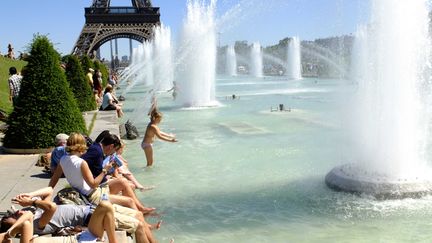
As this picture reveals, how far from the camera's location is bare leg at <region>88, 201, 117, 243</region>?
4.72m

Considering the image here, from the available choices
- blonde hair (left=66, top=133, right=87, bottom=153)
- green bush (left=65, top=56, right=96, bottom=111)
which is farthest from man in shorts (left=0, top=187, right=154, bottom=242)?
green bush (left=65, top=56, right=96, bottom=111)

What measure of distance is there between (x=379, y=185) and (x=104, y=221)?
414 centimetres

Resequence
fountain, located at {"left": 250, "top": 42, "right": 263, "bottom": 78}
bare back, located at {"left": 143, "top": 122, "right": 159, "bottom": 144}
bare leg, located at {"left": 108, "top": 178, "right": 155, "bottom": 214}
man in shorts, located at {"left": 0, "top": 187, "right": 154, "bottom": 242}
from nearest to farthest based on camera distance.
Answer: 1. man in shorts, located at {"left": 0, "top": 187, "right": 154, "bottom": 242}
2. bare leg, located at {"left": 108, "top": 178, "right": 155, "bottom": 214}
3. bare back, located at {"left": 143, "top": 122, "right": 159, "bottom": 144}
4. fountain, located at {"left": 250, "top": 42, "right": 263, "bottom": 78}

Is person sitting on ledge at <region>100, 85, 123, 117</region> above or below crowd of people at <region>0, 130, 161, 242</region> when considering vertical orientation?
above

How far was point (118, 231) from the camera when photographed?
5168 mm

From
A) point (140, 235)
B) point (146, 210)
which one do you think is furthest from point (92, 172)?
point (140, 235)

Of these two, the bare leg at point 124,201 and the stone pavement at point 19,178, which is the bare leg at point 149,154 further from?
the bare leg at point 124,201

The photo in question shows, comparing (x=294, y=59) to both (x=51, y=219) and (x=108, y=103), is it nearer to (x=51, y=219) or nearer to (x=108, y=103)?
(x=108, y=103)

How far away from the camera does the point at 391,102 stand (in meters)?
7.92

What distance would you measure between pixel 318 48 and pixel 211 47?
36195 mm

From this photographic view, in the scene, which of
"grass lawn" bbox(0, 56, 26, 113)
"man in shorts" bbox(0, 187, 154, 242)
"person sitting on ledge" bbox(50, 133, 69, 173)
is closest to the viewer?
"man in shorts" bbox(0, 187, 154, 242)

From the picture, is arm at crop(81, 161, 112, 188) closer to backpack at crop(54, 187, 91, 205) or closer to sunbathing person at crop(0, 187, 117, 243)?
backpack at crop(54, 187, 91, 205)

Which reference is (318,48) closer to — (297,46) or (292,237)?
(297,46)

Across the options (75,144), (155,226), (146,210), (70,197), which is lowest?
(155,226)
